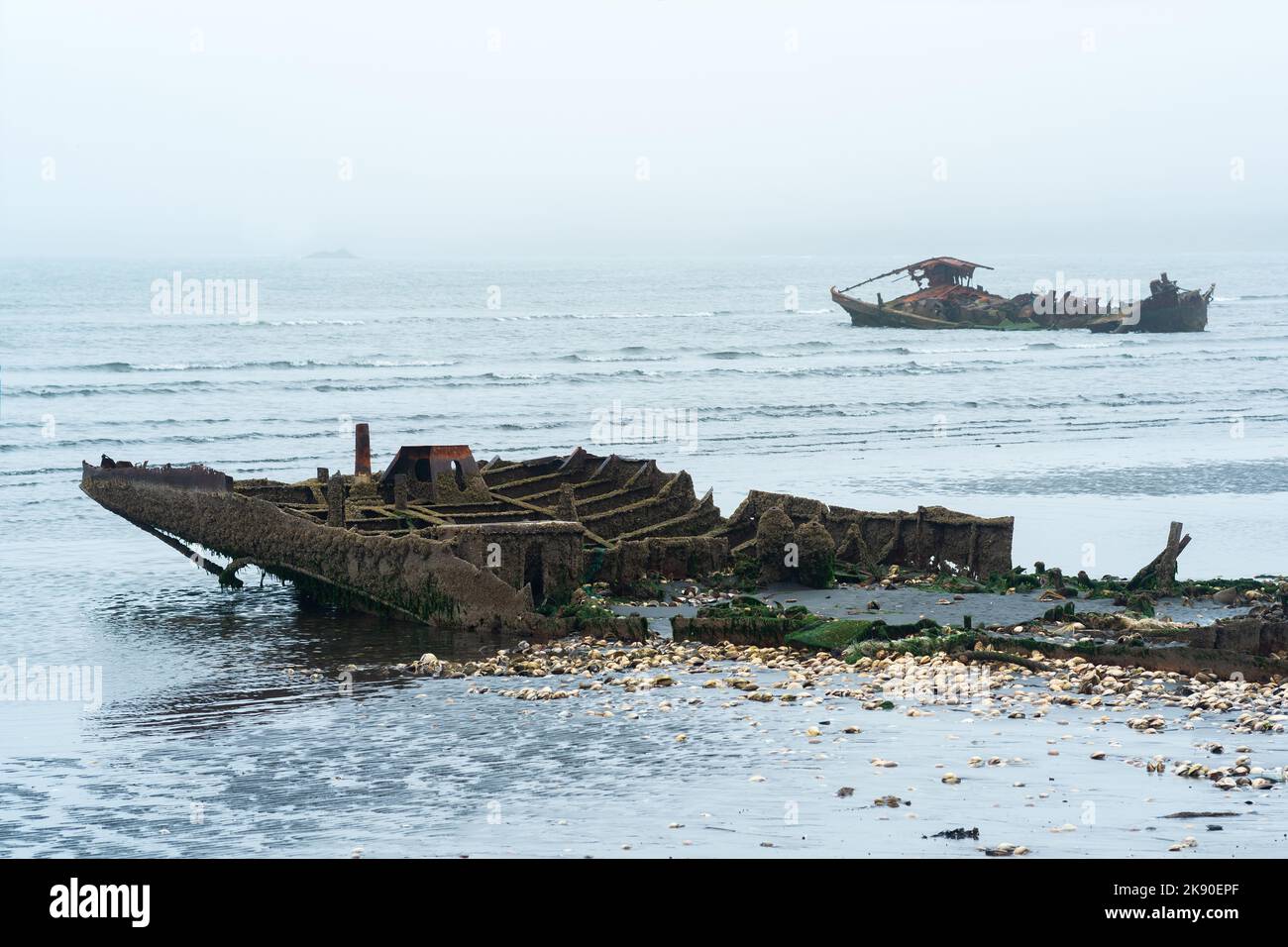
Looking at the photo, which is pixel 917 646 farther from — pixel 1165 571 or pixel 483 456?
pixel 483 456

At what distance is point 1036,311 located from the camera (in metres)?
114

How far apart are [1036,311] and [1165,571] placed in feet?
302

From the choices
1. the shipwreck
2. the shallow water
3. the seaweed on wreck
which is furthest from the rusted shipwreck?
the shipwreck

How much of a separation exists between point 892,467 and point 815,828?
32698 mm

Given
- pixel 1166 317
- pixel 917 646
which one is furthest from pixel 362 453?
pixel 1166 317

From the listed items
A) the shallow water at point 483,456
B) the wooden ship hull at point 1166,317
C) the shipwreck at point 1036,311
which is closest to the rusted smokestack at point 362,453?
the shallow water at point 483,456

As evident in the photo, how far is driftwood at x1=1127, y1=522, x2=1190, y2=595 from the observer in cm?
2509

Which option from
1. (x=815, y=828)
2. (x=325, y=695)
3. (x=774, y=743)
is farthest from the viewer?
(x=325, y=695)

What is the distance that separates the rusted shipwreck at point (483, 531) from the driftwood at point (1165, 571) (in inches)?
89.6

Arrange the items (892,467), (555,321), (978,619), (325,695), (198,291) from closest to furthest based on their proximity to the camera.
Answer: (325,695), (978,619), (892,467), (555,321), (198,291)

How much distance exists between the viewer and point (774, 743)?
18.0 meters

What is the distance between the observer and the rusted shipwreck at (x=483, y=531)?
24703mm
